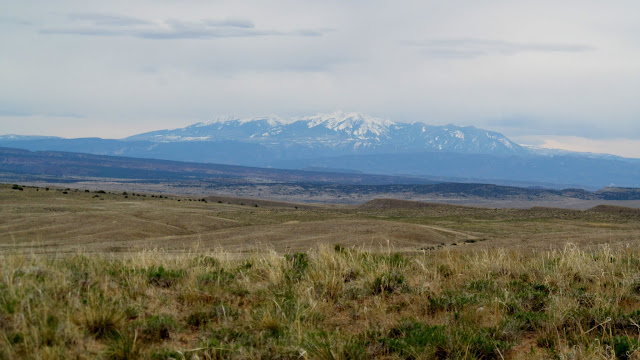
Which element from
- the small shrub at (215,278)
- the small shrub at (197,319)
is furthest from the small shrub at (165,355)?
the small shrub at (215,278)

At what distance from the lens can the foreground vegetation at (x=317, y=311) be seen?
5645 millimetres

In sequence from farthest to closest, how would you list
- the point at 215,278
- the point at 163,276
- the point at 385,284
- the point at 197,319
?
the point at 215,278 → the point at 163,276 → the point at 385,284 → the point at 197,319

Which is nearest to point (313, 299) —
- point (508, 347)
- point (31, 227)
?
point (508, 347)

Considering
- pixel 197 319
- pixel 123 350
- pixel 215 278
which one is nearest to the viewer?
pixel 123 350

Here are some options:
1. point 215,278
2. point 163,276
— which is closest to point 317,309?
point 215,278

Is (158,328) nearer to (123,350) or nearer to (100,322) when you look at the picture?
(100,322)

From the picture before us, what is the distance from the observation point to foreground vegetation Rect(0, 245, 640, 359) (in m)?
5.64

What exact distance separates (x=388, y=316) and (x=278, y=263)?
3081 millimetres

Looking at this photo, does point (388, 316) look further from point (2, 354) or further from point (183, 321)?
point (2, 354)

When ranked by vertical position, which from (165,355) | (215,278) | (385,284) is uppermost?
(385,284)

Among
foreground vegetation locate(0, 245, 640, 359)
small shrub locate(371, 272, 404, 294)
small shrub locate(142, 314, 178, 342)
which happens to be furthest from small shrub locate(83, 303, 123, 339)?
small shrub locate(371, 272, 404, 294)

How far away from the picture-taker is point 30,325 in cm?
569

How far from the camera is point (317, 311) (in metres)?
6.96

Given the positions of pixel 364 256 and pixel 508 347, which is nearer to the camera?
pixel 508 347
